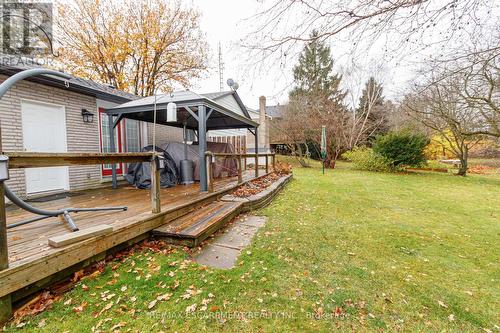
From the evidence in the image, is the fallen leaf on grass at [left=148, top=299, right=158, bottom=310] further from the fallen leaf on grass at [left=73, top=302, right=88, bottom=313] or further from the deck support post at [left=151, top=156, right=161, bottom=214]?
the deck support post at [left=151, top=156, right=161, bottom=214]

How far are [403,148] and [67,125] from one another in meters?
16.6

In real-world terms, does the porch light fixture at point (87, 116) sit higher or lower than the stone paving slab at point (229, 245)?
higher

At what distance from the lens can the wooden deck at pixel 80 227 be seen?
A: 2.11 m

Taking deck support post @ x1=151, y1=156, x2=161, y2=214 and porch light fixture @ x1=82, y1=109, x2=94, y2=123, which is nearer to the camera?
deck support post @ x1=151, y1=156, x2=161, y2=214

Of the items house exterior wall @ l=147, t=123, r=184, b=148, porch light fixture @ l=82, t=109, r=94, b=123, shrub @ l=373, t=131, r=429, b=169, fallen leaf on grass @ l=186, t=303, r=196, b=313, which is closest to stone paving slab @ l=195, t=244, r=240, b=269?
fallen leaf on grass @ l=186, t=303, r=196, b=313

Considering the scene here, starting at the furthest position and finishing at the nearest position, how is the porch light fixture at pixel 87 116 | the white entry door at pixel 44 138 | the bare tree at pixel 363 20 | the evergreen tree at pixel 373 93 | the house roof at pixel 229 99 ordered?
the evergreen tree at pixel 373 93
the house roof at pixel 229 99
the porch light fixture at pixel 87 116
the white entry door at pixel 44 138
the bare tree at pixel 363 20

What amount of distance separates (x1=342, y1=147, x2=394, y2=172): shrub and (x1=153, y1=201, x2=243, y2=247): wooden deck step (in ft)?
44.6

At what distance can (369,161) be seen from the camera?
1549 centimetres

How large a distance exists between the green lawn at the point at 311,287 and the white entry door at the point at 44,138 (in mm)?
4114

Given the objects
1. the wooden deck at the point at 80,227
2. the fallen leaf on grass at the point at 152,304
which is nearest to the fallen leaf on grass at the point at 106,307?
the fallen leaf on grass at the point at 152,304

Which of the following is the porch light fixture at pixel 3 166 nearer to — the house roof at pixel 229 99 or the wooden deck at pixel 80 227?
the wooden deck at pixel 80 227

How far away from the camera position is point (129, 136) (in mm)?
7684

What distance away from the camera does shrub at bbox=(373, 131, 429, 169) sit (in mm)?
14375

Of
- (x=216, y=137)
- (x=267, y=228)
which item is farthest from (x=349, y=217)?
(x=216, y=137)
